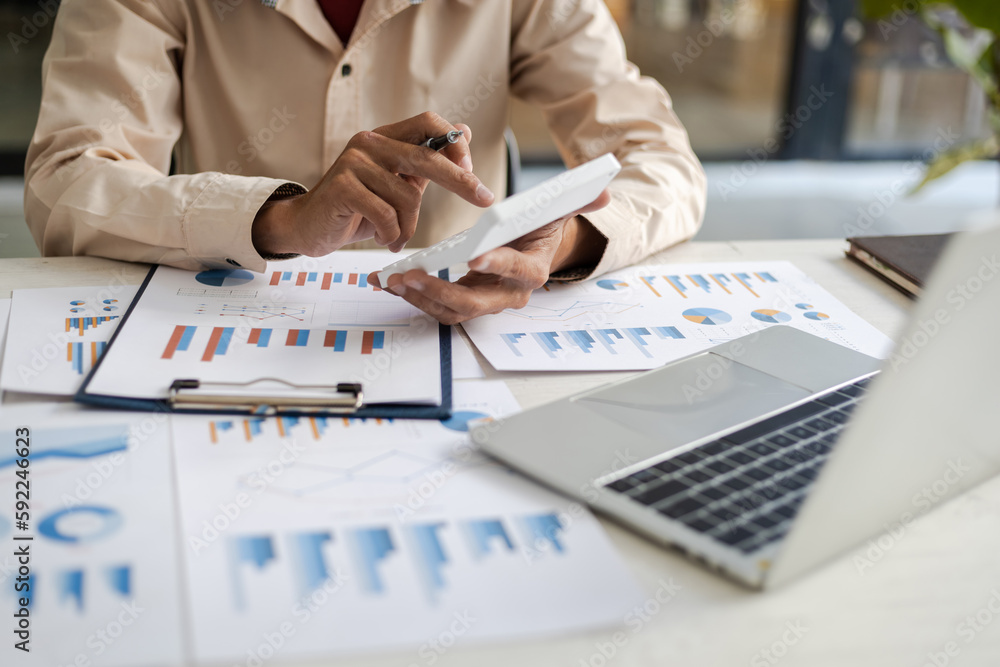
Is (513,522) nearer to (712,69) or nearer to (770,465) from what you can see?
(770,465)

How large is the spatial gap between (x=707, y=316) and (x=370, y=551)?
19.6 inches

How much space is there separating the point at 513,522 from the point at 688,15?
3.14 m

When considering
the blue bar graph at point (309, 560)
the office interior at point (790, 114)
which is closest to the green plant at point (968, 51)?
the blue bar graph at point (309, 560)

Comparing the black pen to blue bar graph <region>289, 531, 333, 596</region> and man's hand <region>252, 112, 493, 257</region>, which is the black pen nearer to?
man's hand <region>252, 112, 493, 257</region>

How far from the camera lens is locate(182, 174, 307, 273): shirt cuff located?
A: 35.4 inches

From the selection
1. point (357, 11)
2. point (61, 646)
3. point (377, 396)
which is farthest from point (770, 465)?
point (357, 11)

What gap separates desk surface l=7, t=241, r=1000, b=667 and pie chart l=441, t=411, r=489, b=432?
153 millimetres

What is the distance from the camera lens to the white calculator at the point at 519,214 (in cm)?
68

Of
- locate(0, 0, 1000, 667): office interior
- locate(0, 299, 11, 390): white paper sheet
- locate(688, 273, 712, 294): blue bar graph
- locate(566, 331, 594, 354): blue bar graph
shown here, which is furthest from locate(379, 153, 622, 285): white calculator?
locate(0, 0, 1000, 667): office interior

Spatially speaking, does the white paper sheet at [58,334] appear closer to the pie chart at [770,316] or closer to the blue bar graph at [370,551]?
the blue bar graph at [370,551]

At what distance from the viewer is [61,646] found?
0.42m

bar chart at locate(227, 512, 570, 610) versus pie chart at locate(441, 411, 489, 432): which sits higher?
bar chart at locate(227, 512, 570, 610)

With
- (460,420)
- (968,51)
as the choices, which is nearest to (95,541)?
(460,420)

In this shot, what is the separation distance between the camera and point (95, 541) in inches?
19.5
